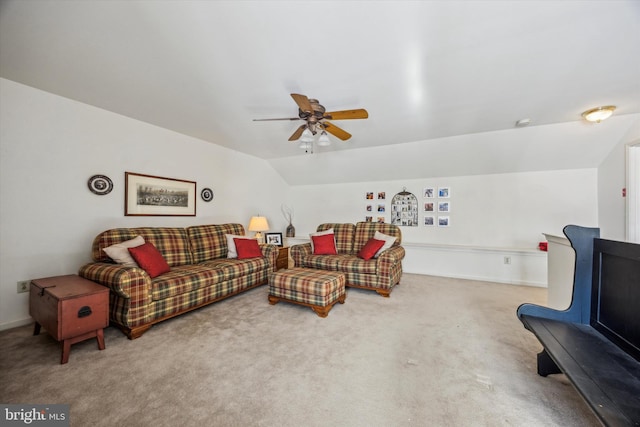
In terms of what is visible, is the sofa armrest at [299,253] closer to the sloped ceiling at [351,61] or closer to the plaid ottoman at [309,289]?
the plaid ottoman at [309,289]

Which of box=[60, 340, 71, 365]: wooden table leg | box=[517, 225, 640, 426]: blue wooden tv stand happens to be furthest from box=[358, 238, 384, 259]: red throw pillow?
box=[60, 340, 71, 365]: wooden table leg

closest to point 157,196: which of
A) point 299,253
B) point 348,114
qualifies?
point 299,253

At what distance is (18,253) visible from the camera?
7.86 ft

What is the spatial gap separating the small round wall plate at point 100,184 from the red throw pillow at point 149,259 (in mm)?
895

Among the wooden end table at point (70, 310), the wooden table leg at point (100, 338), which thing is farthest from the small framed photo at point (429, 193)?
the wooden table leg at point (100, 338)

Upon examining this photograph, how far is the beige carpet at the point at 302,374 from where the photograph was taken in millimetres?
1367

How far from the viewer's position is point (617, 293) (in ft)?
4.63

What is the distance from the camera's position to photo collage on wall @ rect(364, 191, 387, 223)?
16.8 feet

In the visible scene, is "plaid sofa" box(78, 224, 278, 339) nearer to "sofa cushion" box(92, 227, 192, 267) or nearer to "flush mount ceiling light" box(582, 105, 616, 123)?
"sofa cushion" box(92, 227, 192, 267)

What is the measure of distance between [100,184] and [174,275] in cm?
147

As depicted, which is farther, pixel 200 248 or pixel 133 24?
pixel 200 248

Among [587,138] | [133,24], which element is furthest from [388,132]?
[133,24]

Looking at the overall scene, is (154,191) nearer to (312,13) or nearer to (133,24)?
(133,24)

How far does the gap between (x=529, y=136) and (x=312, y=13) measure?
354 cm
